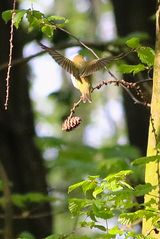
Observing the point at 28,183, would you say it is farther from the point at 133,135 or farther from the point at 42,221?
the point at 133,135

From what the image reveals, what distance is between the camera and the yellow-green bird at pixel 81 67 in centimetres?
249

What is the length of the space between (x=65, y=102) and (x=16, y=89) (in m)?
0.51

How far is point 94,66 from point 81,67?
9 centimetres

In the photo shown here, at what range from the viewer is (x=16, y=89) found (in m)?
6.18

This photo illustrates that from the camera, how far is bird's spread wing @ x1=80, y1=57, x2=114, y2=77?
2.48 m

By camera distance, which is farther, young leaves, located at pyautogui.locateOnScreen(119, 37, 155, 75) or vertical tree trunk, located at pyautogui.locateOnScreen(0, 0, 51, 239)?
vertical tree trunk, located at pyautogui.locateOnScreen(0, 0, 51, 239)

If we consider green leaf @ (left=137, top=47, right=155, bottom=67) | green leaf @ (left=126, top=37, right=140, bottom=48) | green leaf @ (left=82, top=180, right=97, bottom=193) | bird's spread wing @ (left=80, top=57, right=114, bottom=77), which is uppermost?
green leaf @ (left=126, top=37, right=140, bottom=48)

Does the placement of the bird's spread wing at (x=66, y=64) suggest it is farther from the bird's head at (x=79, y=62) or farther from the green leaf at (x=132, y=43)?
the green leaf at (x=132, y=43)

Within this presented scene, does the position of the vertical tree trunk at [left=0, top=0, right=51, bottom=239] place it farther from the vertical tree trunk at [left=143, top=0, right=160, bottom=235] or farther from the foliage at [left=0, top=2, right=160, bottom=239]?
the vertical tree trunk at [left=143, top=0, right=160, bottom=235]

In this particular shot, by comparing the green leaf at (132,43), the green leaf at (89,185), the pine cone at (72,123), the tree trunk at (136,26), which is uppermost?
the tree trunk at (136,26)

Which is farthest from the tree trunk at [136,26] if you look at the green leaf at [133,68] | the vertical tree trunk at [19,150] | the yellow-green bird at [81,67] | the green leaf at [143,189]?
the green leaf at [143,189]

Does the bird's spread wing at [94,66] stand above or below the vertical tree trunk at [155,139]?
above

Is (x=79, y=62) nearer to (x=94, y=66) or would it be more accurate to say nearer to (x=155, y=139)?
(x=94, y=66)

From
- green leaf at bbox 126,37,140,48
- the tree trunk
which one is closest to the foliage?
green leaf at bbox 126,37,140,48
